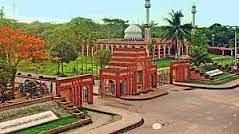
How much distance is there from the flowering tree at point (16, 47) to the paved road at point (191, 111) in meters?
7.22

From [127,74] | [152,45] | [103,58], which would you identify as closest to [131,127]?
[127,74]

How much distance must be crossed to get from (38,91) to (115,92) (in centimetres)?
742

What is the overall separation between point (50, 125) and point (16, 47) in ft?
35.8

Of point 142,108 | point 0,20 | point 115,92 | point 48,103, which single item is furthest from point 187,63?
point 48,103

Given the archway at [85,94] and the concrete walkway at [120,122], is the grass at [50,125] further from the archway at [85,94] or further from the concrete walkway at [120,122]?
the archway at [85,94]

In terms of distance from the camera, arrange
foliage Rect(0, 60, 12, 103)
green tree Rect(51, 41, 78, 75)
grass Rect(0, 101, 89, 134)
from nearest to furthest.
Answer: grass Rect(0, 101, 89, 134), foliage Rect(0, 60, 12, 103), green tree Rect(51, 41, 78, 75)

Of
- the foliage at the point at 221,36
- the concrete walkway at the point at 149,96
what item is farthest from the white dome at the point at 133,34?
the foliage at the point at 221,36

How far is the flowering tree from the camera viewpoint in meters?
32.0

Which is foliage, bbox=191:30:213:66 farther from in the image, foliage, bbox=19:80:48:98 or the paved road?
foliage, bbox=19:80:48:98

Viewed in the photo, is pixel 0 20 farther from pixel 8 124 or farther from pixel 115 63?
pixel 8 124

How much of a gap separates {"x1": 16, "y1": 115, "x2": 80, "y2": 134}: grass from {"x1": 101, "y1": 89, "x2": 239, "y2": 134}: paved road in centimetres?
374

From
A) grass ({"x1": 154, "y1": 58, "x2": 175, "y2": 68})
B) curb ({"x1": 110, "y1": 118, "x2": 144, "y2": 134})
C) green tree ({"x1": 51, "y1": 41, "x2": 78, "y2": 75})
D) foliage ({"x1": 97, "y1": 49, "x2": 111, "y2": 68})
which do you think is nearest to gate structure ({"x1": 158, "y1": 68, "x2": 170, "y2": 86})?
foliage ({"x1": 97, "y1": 49, "x2": 111, "y2": 68})

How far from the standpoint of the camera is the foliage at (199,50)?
52.4 meters

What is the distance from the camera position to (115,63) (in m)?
36.8
